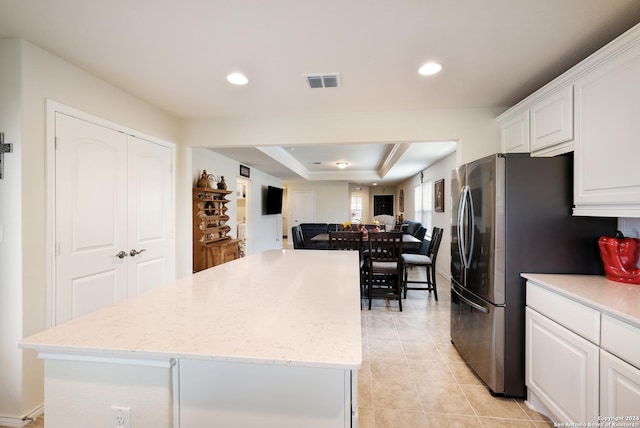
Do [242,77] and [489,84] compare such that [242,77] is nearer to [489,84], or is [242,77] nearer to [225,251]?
→ [489,84]

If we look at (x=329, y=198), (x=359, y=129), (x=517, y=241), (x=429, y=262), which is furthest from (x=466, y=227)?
(x=329, y=198)

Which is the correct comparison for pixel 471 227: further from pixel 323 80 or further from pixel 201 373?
pixel 201 373

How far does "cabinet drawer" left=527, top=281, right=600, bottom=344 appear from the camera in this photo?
1.35m

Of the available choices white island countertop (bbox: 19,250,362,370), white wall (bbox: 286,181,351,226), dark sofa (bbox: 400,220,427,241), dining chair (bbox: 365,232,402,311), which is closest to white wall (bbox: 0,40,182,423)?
white island countertop (bbox: 19,250,362,370)

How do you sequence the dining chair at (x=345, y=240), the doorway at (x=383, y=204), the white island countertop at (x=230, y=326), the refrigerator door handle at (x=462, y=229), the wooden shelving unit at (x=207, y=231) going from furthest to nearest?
the doorway at (x=383, y=204), the dining chair at (x=345, y=240), the wooden shelving unit at (x=207, y=231), the refrigerator door handle at (x=462, y=229), the white island countertop at (x=230, y=326)

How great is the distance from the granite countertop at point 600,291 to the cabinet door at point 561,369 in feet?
0.70

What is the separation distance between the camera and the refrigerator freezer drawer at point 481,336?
1921mm

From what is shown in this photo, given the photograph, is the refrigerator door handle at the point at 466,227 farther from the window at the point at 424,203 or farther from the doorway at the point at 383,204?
the doorway at the point at 383,204

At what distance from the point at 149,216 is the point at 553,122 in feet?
11.3

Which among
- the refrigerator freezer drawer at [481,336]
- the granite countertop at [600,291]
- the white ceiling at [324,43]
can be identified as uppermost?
the white ceiling at [324,43]

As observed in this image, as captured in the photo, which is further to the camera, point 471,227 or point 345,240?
point 345,240

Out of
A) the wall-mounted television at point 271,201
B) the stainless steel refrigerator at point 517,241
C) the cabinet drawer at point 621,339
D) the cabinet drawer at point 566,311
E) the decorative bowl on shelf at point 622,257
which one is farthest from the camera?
the wall-mounted television at point 271,201

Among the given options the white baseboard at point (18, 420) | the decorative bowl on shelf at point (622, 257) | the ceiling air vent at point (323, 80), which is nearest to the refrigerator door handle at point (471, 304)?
the decorative bowl on shelf at point (622, 257)

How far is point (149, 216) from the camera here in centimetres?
273
